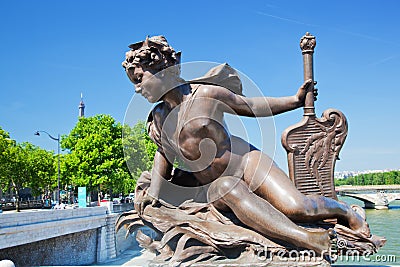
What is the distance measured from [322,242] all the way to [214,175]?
1.35m

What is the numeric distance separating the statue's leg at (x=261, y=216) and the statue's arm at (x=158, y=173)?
70 cm

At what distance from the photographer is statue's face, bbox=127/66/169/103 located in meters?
4.89

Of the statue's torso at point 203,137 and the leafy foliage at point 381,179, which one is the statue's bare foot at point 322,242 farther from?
the leafy foliage at point 381,179

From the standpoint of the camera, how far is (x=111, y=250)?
24.9m

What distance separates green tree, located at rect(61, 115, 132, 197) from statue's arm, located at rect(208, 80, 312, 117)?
2747 centimetres

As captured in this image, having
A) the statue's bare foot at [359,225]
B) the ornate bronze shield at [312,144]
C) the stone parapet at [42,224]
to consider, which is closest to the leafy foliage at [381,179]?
the stone parapet at [42,224]

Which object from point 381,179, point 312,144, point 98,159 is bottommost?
point 381,179

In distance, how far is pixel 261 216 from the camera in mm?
4438

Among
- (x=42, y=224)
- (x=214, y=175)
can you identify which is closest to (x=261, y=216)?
(x=214, y=175)

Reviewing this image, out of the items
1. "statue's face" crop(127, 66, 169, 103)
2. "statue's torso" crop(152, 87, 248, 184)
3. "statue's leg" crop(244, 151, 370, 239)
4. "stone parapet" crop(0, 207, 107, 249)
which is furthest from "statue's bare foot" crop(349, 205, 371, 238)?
"stone parapet" crop(0, 207, 107, 249)

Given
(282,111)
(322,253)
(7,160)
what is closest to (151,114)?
(282,111)

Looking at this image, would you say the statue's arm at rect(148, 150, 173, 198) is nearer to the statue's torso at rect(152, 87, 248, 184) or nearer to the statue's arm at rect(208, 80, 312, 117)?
the statue's torso at rect(152, 87, 248, 184)

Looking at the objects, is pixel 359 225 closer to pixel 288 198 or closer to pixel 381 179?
pixel 288 198

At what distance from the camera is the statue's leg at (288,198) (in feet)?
15.0
